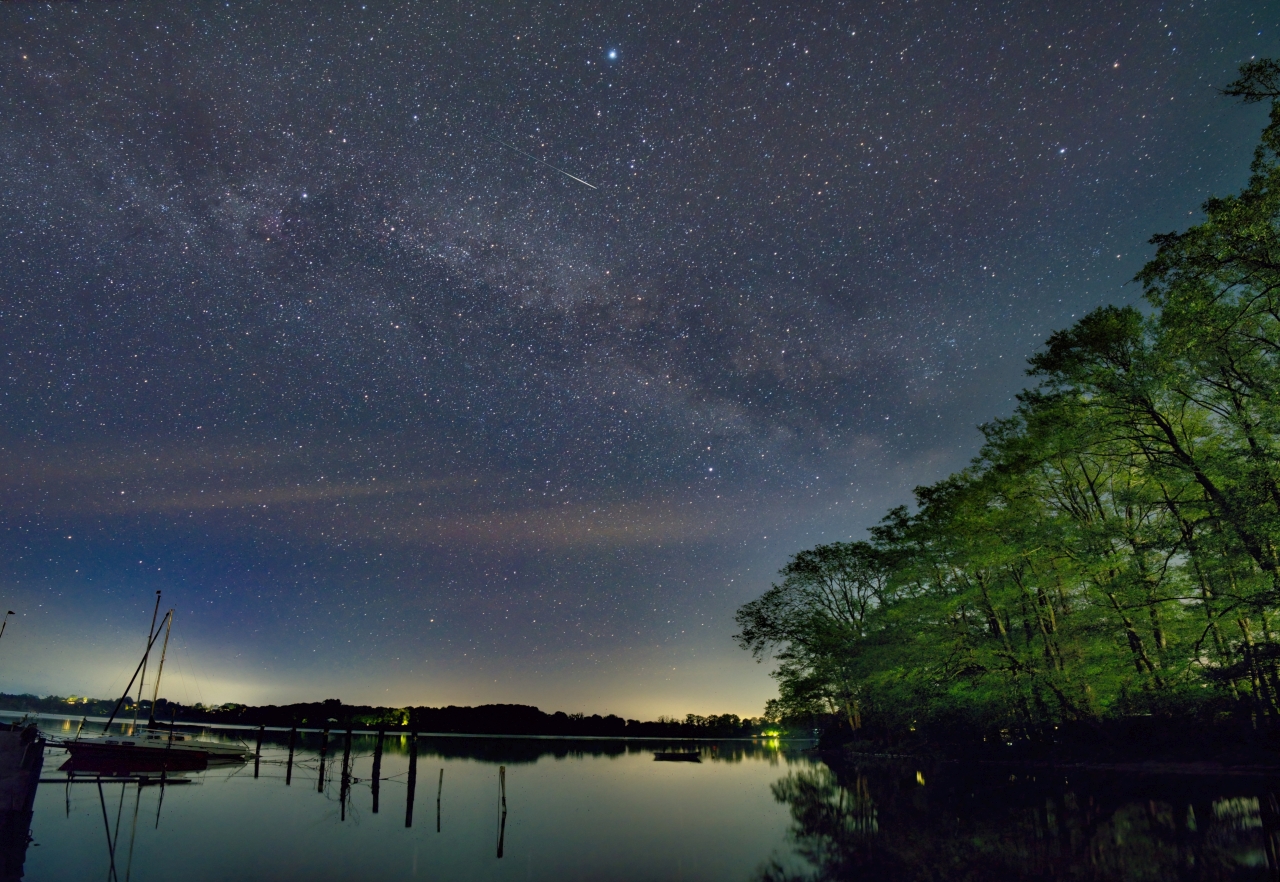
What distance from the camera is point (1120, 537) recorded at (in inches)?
1182

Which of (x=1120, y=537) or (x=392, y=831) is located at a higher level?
(x=1120, y=537)

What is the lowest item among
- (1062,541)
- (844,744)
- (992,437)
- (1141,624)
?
(844,744)

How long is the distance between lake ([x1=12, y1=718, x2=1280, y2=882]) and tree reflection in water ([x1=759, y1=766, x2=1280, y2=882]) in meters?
0.08

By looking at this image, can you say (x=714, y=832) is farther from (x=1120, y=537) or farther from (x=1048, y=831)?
(x=1120, y=537)

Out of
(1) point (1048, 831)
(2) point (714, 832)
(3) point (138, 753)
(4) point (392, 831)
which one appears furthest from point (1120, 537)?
(3) point (138, 753)

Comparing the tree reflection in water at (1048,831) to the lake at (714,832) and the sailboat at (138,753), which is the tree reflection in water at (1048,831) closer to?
the lake at (714,832)

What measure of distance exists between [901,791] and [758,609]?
2754 centimetres

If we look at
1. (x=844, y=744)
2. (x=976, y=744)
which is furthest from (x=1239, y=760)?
(x=844, y=744)

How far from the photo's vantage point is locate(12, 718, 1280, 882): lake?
52.5 ft

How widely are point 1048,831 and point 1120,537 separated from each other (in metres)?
17.1

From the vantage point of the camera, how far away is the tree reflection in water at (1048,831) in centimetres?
1451

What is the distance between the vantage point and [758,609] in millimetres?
58219

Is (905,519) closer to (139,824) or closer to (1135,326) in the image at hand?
(1135,326)

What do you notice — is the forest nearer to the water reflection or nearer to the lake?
the lake
